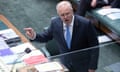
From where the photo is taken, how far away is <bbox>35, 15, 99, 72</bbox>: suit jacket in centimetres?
→ 308

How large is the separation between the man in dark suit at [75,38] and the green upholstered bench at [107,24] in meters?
1.36

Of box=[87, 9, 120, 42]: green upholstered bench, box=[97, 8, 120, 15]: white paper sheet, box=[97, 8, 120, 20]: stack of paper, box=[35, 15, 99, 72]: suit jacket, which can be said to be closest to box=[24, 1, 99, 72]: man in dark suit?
box=[35, 15, 99, 72]: suit jacket

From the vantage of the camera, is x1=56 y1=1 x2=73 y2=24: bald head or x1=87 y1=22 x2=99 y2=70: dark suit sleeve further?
x1=87 y1=22 x2=99 y2=70: dark suit sleeve

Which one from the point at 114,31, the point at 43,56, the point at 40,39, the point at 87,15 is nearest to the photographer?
the point at 43,56

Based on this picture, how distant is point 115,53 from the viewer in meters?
4.56

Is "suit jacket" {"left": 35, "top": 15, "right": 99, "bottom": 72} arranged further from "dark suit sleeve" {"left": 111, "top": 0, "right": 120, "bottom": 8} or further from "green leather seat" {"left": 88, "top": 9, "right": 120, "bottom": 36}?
"dark suit sleeve" {"left": 111, "top": 0, "right": 120, "bottom": 8}

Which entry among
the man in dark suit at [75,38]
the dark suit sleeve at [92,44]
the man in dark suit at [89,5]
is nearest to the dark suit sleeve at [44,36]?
the man in dark suit at [75,38]

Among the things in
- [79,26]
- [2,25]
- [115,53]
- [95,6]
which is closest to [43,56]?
[79,26]

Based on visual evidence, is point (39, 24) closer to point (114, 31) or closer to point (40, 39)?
point (114, 31)

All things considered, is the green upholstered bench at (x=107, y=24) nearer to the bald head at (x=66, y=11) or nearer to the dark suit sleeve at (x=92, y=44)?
the dark suit sleeve at (x=92, y=44)

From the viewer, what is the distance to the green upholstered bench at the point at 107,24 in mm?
4551

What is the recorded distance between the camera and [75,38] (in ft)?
10.5

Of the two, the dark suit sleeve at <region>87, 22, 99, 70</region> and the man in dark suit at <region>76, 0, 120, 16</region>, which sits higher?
the dark suit sleeve at <region>87, 22, 99, 70</region>

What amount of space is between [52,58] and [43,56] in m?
0.22
